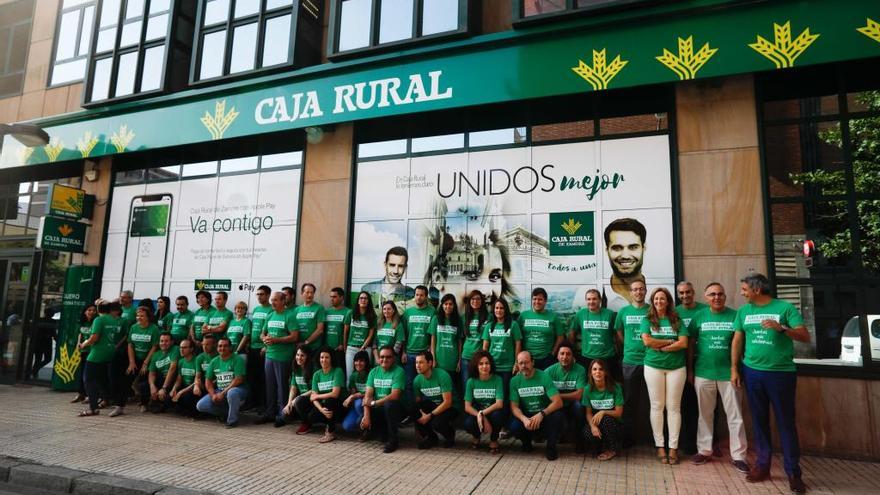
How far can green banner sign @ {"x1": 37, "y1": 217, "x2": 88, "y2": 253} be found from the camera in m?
10.0

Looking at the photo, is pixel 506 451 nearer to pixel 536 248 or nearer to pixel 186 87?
pixel 536 248

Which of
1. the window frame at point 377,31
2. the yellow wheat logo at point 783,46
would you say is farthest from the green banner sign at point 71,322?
the yellow wheat logo at point 783,46

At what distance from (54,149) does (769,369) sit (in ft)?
45.1

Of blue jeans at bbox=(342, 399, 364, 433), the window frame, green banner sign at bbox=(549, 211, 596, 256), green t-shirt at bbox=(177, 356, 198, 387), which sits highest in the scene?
the window frame

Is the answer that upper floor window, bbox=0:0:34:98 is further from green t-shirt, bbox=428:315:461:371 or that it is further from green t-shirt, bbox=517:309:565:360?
green t-shirt, bbox=517:309:565:360

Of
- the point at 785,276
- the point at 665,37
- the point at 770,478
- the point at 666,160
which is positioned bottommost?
the point at 770,478

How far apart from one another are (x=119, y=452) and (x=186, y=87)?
786 cm

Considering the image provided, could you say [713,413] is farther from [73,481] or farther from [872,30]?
[73,481]

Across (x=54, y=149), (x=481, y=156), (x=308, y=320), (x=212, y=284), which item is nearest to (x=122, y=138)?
(x=54, y=149)

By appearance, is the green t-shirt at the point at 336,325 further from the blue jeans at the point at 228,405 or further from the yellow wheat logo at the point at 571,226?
the yellow wheat logo at the point at 571,226

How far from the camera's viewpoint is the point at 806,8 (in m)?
6.17

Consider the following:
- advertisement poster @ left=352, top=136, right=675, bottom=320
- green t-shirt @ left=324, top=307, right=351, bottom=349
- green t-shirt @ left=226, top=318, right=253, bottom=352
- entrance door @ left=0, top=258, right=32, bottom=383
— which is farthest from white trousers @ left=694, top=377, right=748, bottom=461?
entrance door @ left=0, top=258, right=32, bottom=383

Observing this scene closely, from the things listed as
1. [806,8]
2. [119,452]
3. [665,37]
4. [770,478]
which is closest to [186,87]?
[119,452]

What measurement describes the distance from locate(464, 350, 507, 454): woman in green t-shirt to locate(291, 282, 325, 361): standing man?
2.67 metres
